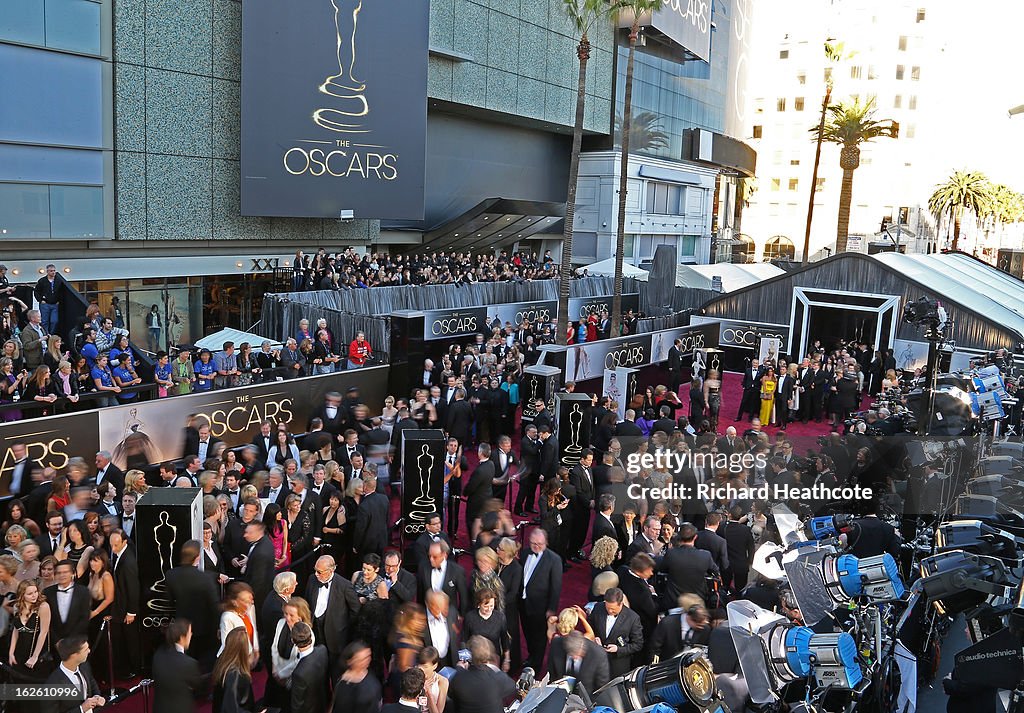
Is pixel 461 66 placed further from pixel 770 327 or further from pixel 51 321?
pixel 51 321

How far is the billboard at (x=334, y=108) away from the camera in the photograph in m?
24.9

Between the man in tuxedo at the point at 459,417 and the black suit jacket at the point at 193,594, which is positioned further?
the man in tuxedo at the point at 459,417

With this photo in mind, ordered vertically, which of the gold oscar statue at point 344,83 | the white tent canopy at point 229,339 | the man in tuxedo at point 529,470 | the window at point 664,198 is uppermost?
the gold oscar statue at point 344,83

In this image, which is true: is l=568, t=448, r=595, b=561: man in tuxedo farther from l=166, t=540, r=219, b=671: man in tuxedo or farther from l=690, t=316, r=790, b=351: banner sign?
l=690, t=316, r=790, b=351: banner sign

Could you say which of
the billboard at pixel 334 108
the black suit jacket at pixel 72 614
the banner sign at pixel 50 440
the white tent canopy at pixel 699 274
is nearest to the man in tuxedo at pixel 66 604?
the black suit jacket at pixel 72 614

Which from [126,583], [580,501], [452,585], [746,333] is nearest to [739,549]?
[580,501]

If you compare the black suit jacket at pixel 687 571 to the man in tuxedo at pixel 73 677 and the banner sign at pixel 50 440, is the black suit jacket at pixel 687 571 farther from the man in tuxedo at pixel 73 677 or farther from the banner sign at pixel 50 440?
the banner sign at pixel 50 440

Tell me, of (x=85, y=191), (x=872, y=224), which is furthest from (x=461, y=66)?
(x=872, y=224)

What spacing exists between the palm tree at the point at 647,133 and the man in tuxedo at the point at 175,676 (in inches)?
1597

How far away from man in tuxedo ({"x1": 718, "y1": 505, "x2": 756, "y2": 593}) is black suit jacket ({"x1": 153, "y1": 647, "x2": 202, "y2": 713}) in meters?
5.31

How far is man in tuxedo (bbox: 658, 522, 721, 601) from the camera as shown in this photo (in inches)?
293

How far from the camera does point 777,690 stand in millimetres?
5066

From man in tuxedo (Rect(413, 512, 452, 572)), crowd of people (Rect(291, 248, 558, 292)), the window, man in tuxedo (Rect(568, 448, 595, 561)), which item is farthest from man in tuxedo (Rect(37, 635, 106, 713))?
the window

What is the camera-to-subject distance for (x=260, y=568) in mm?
7152
